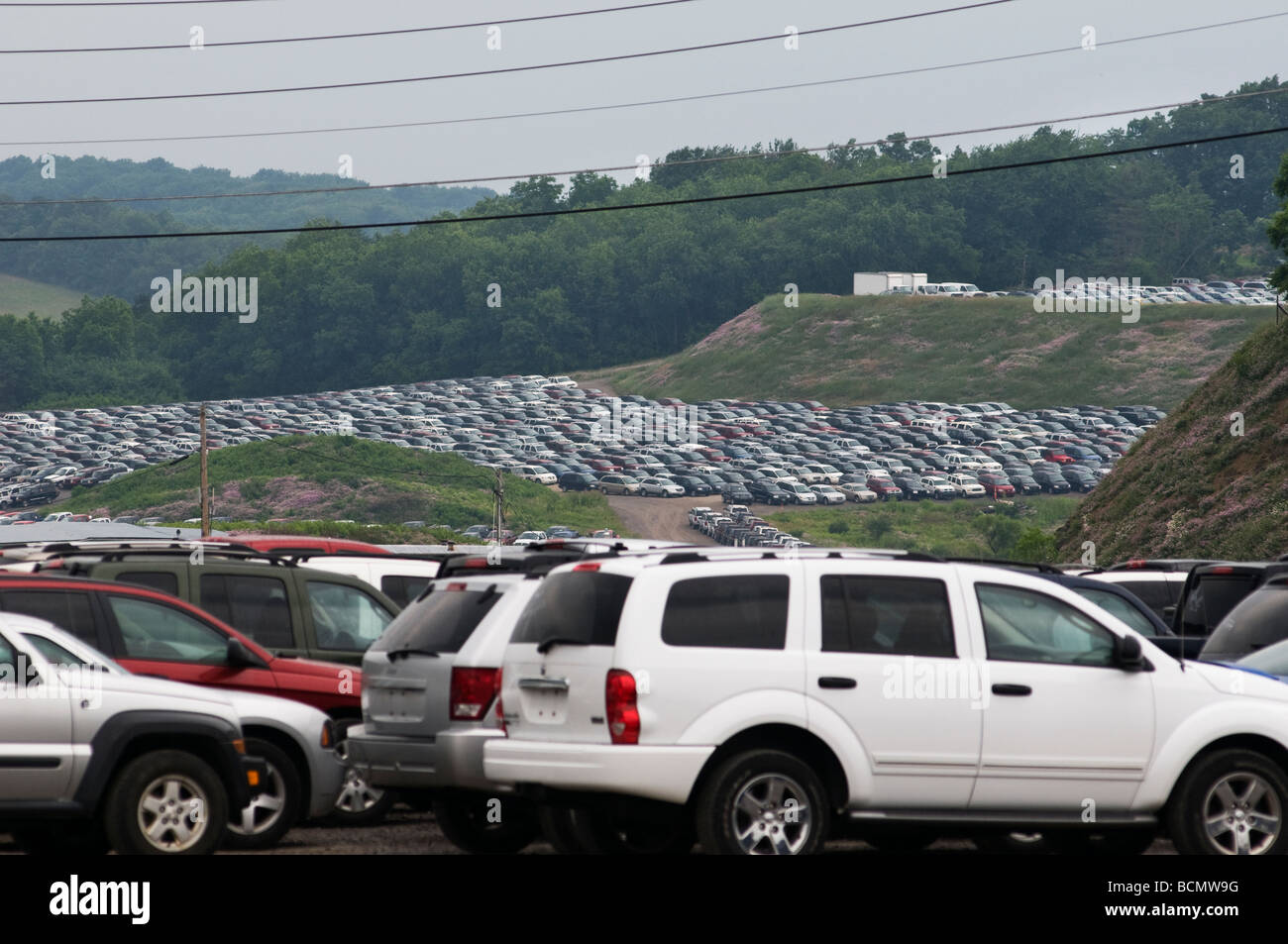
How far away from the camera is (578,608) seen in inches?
403

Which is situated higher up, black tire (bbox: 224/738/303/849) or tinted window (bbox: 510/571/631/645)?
tinted window (bbox: 510/571/631/645)

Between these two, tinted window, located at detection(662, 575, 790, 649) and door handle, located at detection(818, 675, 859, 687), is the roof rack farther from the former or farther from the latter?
door handle, located at detection(818, 675, 859, 687)

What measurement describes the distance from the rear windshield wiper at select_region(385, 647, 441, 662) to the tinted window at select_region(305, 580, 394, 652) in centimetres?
337

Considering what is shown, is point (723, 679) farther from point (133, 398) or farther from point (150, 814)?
point (133, 398)

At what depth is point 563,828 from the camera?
1099 centimetres

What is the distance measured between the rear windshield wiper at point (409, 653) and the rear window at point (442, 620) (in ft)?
0.07

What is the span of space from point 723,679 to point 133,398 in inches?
7776

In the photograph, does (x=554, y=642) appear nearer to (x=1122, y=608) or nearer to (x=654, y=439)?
(x=1122, y=608)

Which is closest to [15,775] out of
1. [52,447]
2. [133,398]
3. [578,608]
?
[578,608]

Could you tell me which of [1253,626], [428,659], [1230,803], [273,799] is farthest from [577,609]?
[1253,626]

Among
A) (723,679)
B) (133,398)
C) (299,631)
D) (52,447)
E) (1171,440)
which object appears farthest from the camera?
(133,398)

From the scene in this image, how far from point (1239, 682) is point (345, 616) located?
7.24 meters

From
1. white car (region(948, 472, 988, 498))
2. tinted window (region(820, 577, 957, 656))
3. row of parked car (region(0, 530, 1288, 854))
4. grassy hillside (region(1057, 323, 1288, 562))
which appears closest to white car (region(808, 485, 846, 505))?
white car (region(948, 472, 988, 498))

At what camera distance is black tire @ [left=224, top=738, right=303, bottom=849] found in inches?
467
